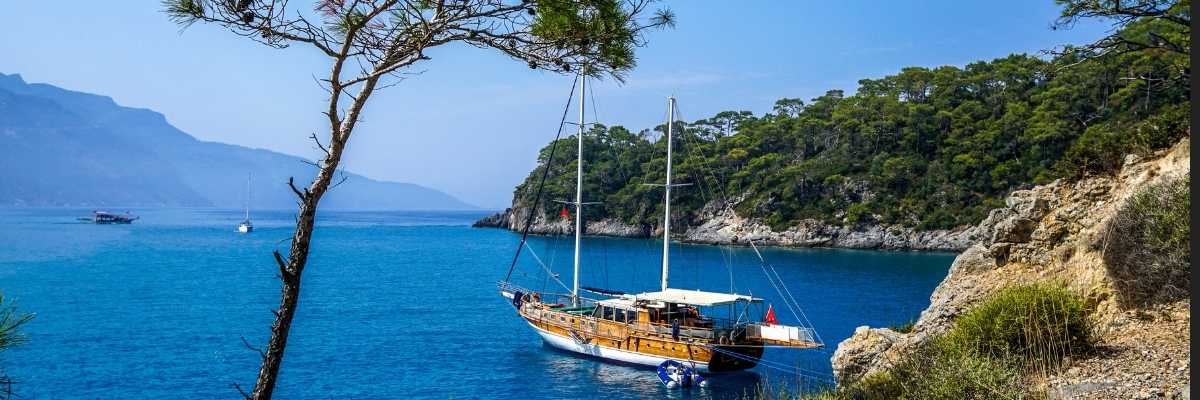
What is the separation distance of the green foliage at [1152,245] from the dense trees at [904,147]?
3911cm

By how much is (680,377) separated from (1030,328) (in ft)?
43.5

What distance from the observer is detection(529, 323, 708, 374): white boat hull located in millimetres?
22828

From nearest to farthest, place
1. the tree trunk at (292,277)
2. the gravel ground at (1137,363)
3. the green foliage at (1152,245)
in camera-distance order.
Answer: the tree trunk at (292,277), the gravel ground at (1137,363), the green foliage at (1152,245)

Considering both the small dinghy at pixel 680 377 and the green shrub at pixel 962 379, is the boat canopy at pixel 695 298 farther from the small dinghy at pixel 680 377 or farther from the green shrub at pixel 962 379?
the green shrub at pixel 962 379

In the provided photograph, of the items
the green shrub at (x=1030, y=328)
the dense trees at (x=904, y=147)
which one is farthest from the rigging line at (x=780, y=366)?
the dense trees at (x=904, y=147)

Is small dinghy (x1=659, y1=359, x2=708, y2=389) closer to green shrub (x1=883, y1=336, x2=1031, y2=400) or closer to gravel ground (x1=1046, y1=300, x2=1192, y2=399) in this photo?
green shrub (x1=883, y1=336, x2=1031, y2=400)

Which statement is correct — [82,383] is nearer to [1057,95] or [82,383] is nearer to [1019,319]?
[1019,319]

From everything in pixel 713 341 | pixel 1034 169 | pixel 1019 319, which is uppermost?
pixel 1034 169

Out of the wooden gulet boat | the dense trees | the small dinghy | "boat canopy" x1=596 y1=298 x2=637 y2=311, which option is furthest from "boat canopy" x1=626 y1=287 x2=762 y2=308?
the dense trees

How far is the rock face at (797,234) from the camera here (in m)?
61.5

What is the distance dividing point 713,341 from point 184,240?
258 feet

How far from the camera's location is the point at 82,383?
21.3 metres

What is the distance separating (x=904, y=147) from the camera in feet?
239

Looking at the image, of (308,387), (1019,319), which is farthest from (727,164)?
(1019,319)
